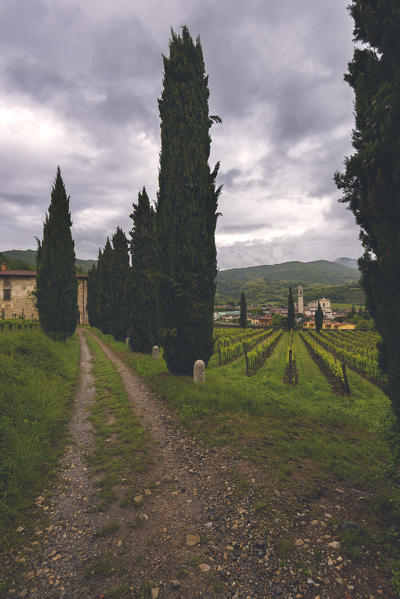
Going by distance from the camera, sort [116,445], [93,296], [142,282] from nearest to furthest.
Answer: [116,445]
[142,282]
[93,296]

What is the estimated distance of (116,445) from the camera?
6.09 metres

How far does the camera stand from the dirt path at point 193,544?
277 centimetres

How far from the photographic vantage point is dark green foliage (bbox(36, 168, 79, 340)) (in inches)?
797

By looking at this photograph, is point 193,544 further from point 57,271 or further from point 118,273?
point 118,273

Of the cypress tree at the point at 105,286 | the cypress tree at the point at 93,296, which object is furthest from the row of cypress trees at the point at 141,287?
the cypress tree at the point at 93,296

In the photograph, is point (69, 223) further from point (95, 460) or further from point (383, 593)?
point (383, 593)

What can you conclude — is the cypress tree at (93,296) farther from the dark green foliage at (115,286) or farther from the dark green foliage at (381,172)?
the dark green foliage at (381,172)

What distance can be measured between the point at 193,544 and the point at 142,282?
18.0m

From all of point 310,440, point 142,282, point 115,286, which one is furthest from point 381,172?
point 115,286

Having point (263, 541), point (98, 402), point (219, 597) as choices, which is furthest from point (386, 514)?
point (98, 402)

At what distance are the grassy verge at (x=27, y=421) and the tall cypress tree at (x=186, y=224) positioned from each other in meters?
5.13

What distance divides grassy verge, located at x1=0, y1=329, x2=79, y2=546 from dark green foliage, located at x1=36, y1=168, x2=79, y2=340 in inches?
347

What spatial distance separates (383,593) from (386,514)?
1445 mm

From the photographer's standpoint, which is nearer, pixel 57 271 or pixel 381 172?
pixel 381 172
